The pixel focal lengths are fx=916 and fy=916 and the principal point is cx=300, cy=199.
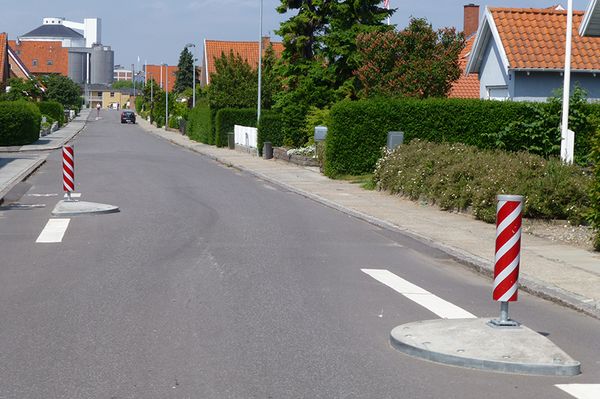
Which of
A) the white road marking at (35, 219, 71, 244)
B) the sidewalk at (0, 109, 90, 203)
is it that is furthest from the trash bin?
the white road marking at (35, 219, 71, 244)

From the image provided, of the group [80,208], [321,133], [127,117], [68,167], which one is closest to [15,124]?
[321,133]

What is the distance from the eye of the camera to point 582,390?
628 centimetres

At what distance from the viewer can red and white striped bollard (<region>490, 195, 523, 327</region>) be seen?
25.4 feet

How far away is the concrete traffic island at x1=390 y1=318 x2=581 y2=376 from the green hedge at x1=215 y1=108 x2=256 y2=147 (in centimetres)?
4327

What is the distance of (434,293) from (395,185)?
12253 millimetres

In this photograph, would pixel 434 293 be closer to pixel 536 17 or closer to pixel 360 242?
pixel 360 242

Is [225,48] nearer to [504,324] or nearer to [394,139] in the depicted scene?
[394,139]

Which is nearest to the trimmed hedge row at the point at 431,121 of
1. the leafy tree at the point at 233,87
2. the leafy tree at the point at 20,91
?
the leafy tree at the point at 233,87

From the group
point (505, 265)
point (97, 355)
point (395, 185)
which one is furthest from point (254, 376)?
point (395, 185)

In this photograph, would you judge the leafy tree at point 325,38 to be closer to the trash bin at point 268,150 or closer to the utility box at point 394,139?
the trash bin at point 268,150

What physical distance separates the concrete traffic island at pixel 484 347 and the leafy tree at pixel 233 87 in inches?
1849

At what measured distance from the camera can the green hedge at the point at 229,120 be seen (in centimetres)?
5062

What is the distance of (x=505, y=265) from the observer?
7.80 m

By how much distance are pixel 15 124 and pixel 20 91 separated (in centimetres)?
2145
